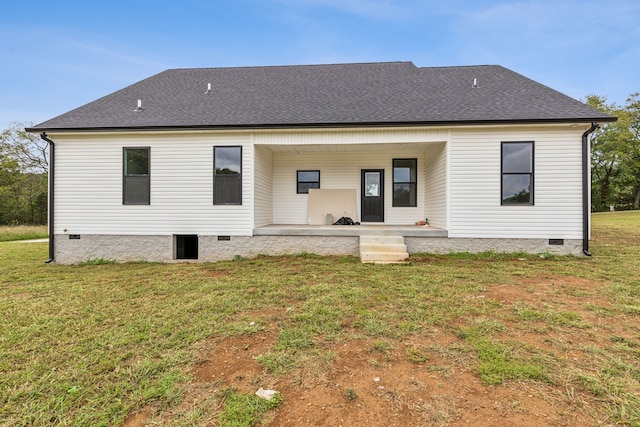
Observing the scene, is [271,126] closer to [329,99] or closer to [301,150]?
[301,150]

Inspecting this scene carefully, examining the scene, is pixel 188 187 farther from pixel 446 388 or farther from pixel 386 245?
pixel 446 388

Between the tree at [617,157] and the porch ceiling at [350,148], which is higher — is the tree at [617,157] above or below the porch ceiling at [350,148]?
above

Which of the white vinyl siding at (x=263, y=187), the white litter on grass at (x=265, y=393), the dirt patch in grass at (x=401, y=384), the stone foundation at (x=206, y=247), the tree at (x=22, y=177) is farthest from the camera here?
the tree at (x=22, y=177)

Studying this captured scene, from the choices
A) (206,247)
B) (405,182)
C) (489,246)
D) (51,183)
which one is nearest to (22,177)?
(51,183)

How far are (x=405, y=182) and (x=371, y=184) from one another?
1143mm

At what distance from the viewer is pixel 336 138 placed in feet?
25.1

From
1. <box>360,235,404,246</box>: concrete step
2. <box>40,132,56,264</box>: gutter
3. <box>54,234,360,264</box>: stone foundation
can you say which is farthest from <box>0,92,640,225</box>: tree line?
<box>360,235,404,246</box>: concrete step

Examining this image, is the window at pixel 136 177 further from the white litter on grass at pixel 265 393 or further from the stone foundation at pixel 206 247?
the white litter on grass at pixel 265 393

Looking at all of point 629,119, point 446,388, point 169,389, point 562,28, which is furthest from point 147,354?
point 629,119

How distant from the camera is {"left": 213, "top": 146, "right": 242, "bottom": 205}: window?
783 centimetres

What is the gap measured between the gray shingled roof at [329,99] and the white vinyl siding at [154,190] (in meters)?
0.52

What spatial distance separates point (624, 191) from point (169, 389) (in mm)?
50462

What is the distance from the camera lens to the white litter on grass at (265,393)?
207 cm

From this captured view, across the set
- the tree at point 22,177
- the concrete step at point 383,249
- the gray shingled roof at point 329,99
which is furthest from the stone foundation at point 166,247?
the tree at point 22,177
